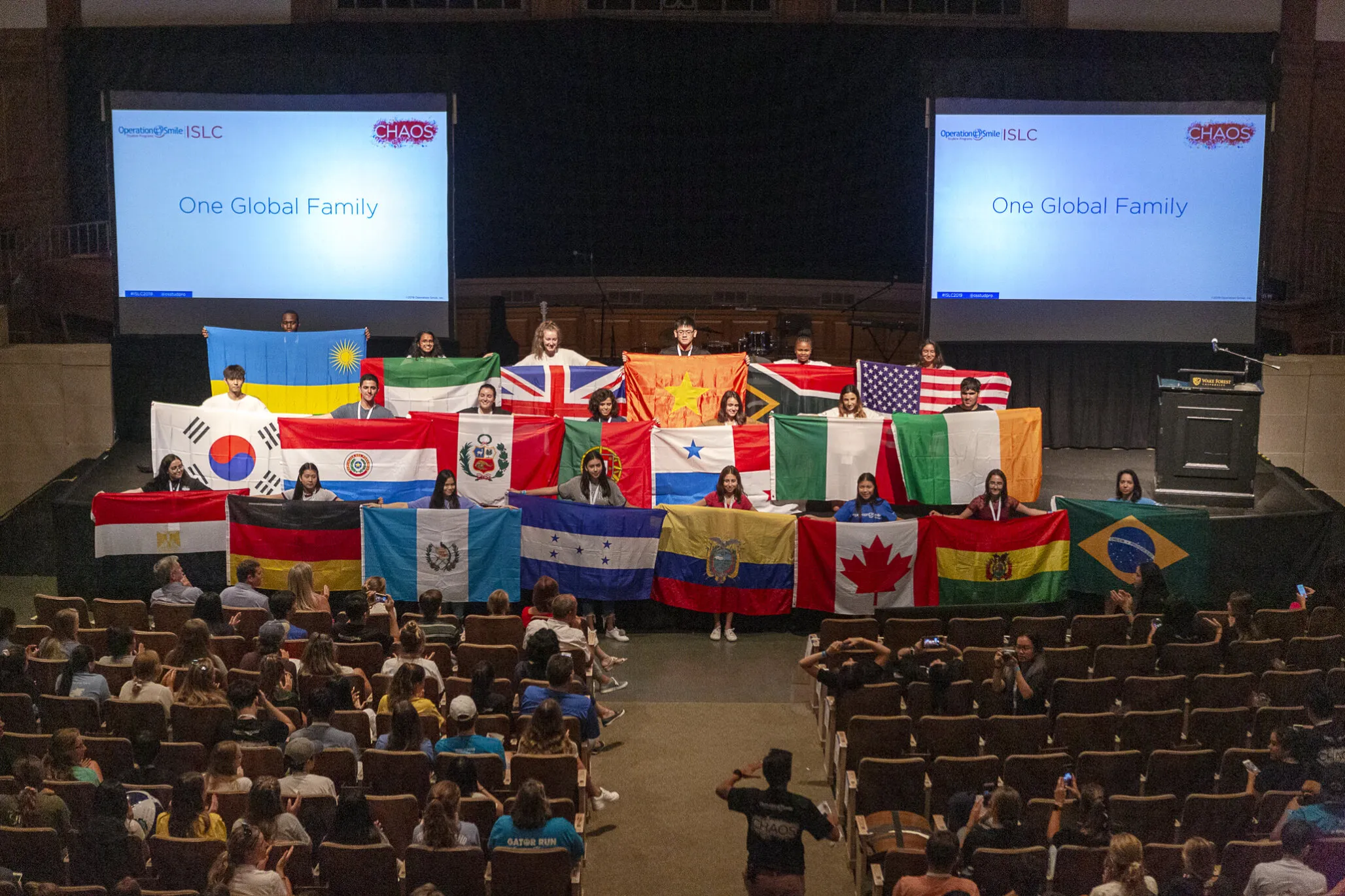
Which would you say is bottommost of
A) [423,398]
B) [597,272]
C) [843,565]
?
[843,565]

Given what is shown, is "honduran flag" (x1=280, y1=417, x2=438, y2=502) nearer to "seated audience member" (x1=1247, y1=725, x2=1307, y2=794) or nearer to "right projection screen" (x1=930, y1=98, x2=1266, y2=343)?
"right projection screen" (x1=930, y1=98, x2=1266, y2=343)

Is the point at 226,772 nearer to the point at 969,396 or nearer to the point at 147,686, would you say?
the point at 147,686

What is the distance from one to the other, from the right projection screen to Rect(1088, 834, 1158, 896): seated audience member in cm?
1056

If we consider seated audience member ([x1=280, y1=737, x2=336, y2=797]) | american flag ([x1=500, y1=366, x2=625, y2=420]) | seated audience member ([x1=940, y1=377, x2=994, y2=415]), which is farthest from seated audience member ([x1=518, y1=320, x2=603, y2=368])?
seated audience member ([x1=280, y1=737, x2=336, y2=797])

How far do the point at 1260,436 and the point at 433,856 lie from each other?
13.3 meters

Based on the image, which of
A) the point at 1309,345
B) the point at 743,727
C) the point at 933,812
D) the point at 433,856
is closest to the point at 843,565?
the point at 743,727

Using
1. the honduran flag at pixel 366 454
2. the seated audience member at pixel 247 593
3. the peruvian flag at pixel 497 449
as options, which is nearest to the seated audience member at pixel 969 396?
the peruvian flag at pixel 497 449

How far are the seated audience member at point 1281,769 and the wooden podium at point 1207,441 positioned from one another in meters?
6.01

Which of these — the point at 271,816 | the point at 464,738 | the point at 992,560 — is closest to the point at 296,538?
the point at 464,738

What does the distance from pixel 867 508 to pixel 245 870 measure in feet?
24.5

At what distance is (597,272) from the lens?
68.3ft

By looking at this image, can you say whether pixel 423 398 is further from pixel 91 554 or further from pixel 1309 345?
pixel 1309 345

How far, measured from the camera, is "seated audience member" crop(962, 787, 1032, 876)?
25.6 feet

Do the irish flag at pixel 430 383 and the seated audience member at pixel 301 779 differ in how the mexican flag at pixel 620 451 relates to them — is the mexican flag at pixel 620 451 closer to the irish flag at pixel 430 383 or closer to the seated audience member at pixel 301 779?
the irish flag at pixel 430 383
